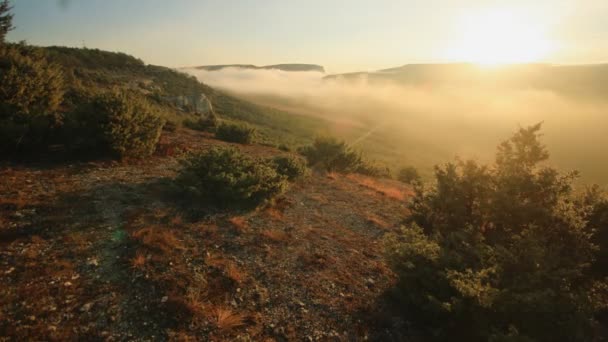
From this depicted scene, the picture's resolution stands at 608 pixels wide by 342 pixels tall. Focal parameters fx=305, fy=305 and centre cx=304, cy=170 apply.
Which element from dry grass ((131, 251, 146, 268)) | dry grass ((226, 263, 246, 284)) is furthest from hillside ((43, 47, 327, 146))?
dry grass ((131, 251, 146, 268))

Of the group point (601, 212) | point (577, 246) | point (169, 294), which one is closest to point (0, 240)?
point (169, 294)

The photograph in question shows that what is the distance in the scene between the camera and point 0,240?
5953mm

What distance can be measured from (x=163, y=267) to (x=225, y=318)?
185 centimetres

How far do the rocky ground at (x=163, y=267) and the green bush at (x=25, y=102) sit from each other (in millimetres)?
1082

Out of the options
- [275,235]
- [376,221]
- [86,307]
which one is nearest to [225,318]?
[86,307]

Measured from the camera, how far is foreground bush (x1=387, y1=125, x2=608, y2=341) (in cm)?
518

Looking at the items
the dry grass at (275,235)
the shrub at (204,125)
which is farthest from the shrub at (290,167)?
the shrub at (204,125)

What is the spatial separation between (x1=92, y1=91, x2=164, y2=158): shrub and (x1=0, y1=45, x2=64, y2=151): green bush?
165cm

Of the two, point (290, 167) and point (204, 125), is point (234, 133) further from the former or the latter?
point (290, 167)

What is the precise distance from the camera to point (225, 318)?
5.30 meters

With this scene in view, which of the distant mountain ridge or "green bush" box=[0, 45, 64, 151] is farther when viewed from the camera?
the distant mountain ridge

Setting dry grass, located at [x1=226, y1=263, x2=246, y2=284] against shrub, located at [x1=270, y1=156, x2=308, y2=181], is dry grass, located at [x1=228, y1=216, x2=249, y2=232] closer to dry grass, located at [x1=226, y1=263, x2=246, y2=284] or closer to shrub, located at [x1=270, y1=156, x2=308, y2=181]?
dry grass, located at [x1=226, y1=263, x2=246, y2=284]

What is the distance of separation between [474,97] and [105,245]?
140061mm

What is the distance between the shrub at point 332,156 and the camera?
21.3 m
